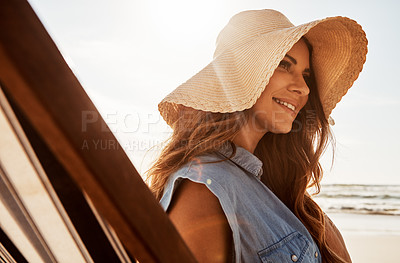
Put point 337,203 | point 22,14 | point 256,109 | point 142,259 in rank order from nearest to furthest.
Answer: point 22,14, point 142,259, point 256,109, point 337,203

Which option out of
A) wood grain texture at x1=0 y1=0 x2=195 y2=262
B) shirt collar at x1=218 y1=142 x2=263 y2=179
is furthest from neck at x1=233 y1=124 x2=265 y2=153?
wood grain texture at x1=0 y1=0 x2=195 y2=262

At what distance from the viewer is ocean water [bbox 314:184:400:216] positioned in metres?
12.8

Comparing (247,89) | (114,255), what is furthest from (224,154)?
(114,255)

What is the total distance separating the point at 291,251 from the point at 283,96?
1040 mm

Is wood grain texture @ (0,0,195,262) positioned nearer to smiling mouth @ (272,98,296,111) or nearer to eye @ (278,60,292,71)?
smiling mouth @ (272,98,296,111)

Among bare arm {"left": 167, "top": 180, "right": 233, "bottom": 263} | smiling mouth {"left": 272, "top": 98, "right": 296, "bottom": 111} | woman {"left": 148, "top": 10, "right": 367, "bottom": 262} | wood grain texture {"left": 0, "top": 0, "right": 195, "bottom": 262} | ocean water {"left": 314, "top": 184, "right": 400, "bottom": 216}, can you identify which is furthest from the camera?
ocean water {"left": 314, "top": 184, "right": 400, "bottom": 216}

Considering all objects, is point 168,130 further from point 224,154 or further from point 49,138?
point 49,138

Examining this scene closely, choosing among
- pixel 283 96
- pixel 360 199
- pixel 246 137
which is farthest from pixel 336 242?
pixel 360 199

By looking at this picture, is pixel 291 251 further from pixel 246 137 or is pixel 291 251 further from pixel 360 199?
pixel 360 199

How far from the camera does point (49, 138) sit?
431mm

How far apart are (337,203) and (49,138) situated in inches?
614

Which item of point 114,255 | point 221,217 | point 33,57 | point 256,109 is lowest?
point 221,217

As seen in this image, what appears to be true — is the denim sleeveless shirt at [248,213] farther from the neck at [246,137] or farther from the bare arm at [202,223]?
the neck at [246,137]

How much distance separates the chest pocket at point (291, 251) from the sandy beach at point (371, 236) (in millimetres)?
6768
